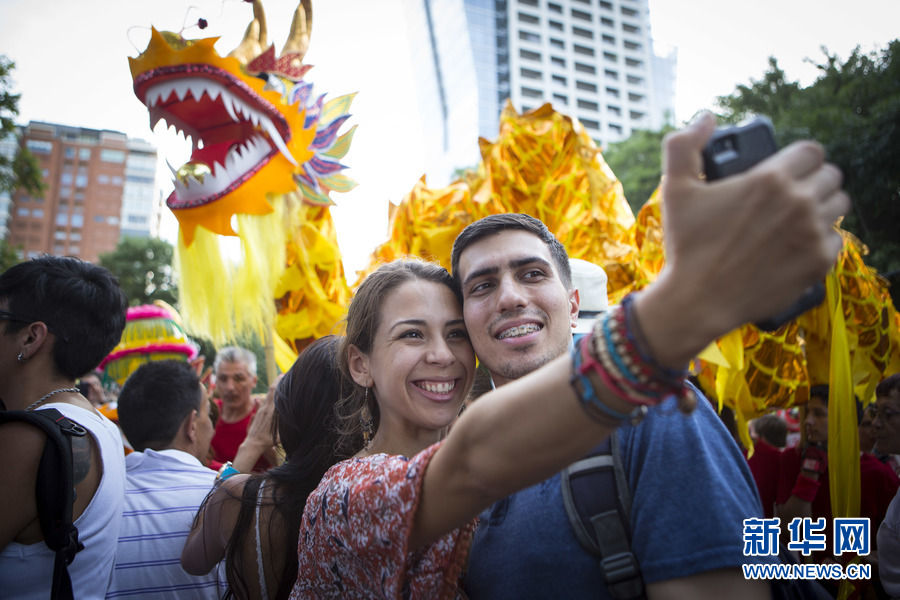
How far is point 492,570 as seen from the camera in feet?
4.05

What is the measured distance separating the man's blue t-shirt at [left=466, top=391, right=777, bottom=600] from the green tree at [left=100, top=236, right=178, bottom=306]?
2794 centimetres

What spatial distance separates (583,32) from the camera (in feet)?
186

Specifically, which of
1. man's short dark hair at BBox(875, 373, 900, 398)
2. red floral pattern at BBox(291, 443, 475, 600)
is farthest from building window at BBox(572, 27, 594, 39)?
red floral pattern at BBox(291, 443, 475, 600)

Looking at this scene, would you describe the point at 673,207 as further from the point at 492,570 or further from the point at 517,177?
the point at 517,177

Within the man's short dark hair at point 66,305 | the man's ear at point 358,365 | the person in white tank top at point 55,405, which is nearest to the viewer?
the person in white tank top at point 55,405

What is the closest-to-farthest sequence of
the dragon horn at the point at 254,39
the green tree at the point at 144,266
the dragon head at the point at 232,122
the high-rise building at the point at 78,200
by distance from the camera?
the dragon head at the point at 232,122
the dragon horn at the point at 254,39
the green tree at the point at 144,266
the high-rise building at the point at 78,200

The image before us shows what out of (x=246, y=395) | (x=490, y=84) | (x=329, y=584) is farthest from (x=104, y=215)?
(x=329, y=584)

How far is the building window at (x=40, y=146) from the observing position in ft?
163

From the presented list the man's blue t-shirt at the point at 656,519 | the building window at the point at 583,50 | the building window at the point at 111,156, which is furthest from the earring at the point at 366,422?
the building window at the point at 111,156

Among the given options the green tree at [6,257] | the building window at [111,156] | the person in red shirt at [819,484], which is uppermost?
the building window at [111,156]

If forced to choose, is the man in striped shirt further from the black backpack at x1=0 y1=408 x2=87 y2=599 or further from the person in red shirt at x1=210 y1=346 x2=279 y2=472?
the person in red shirt at x1=210 y1=346 x2=279 y2=472

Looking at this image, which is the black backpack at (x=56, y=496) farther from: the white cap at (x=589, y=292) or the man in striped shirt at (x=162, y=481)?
the white cap at (x=589, y=292)

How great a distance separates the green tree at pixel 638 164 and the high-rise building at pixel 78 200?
4647 cm

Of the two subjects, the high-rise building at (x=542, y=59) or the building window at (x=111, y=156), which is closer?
the high-rise building at (x=542, y=59)
